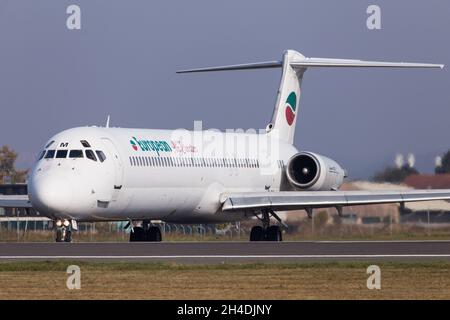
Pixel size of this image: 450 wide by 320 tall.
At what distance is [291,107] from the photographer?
172 ft

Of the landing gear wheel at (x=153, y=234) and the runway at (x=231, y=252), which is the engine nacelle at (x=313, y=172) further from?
the runway at (x=231, y=252)

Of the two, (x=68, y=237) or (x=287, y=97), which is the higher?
(x=287, y=97)

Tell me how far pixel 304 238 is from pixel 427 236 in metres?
4.62

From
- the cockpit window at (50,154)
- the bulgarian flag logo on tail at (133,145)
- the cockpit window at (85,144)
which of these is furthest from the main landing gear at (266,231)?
the cockpit window at (50,154)

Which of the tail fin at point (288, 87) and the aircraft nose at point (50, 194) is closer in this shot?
the aircraft nose at point (50, 194)

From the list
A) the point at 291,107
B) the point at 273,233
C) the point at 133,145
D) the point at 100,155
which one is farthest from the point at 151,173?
the point at 291,107

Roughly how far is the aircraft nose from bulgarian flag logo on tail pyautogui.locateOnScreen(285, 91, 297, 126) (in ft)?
51.2

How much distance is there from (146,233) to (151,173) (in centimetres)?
325

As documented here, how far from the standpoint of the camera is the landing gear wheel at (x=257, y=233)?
149 ft

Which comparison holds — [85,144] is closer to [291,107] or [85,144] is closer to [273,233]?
[273,233]

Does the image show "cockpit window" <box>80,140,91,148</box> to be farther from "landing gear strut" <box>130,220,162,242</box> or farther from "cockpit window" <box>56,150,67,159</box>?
"landing gear strut" <box>130,220,162,242</box>

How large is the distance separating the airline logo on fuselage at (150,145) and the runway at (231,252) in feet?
20.3
